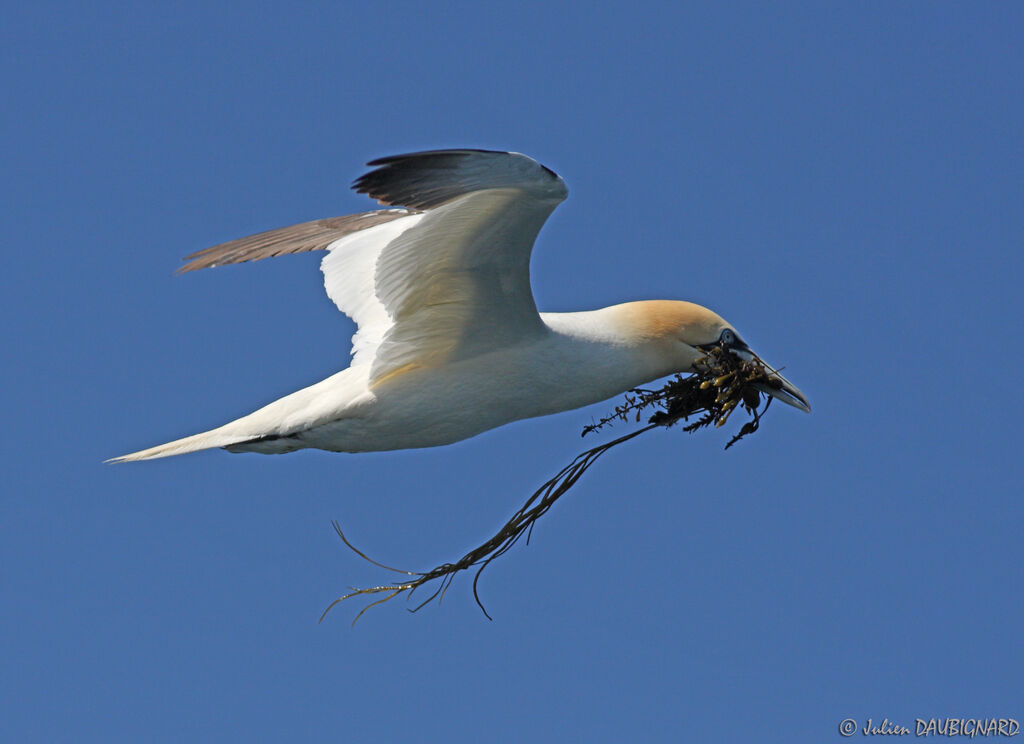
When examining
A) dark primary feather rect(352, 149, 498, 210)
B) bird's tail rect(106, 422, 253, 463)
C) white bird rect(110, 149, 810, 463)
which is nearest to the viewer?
dark primary feather rect(352, 149, 498, 210)

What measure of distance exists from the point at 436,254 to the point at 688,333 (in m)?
1.88

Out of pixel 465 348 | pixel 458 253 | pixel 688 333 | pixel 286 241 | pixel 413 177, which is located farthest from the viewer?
pixel 286 241

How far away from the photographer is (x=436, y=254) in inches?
325

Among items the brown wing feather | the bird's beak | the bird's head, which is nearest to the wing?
the brown wing feather

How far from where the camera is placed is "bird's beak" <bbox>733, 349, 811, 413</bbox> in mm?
9242

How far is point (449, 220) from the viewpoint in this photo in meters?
7.93

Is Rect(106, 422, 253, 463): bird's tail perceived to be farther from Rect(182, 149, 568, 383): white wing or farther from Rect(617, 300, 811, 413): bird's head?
Rect(617, 300, 811, 413): bird's head

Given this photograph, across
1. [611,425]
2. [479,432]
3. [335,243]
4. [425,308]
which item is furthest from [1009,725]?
[335,243]

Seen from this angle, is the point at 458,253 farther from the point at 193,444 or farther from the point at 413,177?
the point at 193,444

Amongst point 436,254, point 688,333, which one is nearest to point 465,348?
point 436,254

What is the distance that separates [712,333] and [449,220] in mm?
2205

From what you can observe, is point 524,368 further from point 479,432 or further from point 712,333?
point 712,333

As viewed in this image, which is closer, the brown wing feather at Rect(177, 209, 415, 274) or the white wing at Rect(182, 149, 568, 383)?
the white wing at Rect(182, 149, 568, 383)

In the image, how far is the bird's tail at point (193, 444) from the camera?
8875 mm
